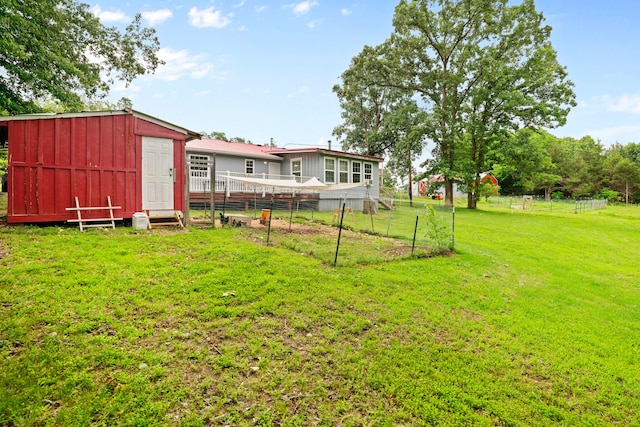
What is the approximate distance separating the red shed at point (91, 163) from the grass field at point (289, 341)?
1.28m

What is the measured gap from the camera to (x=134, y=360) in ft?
9.86

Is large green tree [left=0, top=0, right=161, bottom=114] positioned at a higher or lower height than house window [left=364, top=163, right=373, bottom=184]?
higher

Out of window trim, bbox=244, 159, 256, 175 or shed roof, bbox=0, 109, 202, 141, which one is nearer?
shed roof, bbox=0, 109, 202, 141

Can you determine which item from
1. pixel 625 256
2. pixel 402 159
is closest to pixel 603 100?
pixel 402 159

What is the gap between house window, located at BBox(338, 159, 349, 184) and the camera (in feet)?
62.5

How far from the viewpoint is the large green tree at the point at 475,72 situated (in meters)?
21.3

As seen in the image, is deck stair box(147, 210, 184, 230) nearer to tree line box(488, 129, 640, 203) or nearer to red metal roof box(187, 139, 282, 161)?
red metal roof box(187, 139, 282, 161)

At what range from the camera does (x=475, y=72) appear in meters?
22.7

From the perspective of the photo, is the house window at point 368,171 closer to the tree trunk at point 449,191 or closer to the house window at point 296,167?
the house window at point 296,167

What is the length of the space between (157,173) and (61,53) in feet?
24.9

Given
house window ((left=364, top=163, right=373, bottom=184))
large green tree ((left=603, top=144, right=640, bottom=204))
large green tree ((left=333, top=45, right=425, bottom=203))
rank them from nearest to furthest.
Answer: house window ((left=364, top=163, right=373, bottom=184)), large green tree ((left=333, top=45, right=425, bottom=203)), large green tree ((left=603, top=144, right=640, bottom=204))

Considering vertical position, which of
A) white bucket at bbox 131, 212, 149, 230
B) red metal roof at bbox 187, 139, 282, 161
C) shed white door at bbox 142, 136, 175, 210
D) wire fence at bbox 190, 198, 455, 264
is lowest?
wire fence at bbox 190, 198, 455, 264

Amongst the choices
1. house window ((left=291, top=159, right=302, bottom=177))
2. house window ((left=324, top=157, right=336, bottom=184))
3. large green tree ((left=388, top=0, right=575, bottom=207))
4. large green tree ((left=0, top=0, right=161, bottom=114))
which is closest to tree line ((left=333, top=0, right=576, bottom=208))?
large green tree ((left=388, top=0, right=575, bottom=207))

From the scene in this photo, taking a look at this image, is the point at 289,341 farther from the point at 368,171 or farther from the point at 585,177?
the point at 585,177
